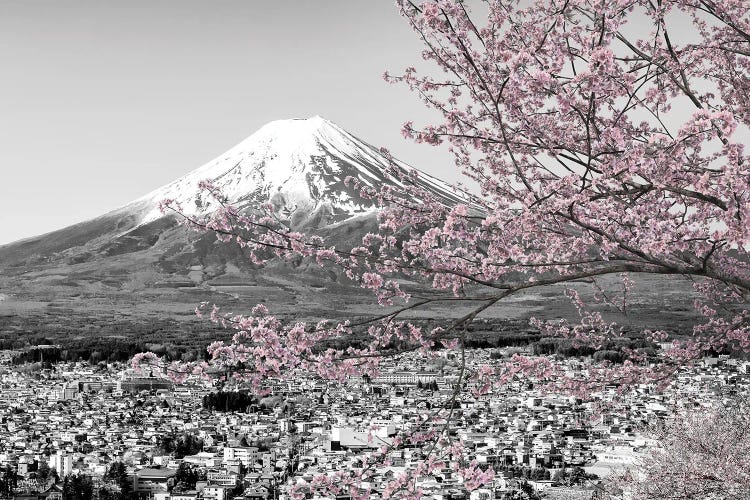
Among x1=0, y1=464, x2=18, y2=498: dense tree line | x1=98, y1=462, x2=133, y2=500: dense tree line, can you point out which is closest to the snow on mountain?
x1=0, y1=464, x2=18, y2=498: dense tree line

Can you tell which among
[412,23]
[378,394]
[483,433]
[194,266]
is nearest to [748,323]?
[412,23]

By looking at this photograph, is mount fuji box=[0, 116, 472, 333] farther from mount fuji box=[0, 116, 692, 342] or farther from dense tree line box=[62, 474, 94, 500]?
dense tree line box=[62, 474, 94, 500]

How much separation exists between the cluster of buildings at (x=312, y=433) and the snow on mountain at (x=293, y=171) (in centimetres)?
6401

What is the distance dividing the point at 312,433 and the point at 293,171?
9590 centimetres

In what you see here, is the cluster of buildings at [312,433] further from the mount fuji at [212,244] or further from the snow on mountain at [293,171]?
the snow on mountain at [293,171]

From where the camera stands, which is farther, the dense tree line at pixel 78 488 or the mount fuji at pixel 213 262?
the mount fuji at pixel 213 262

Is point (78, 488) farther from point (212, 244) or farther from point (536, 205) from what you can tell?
point (212, 244)

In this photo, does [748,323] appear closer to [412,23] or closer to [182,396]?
[412,23]

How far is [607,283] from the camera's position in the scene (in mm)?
82188

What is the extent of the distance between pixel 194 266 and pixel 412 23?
95.0 meters

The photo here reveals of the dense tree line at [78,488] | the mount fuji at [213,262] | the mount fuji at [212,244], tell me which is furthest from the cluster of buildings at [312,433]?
the mount fuji at [212,244]

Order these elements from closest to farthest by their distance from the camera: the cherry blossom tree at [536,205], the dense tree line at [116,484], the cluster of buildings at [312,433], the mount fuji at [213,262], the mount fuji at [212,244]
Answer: the cherry blossom tree at [536,205] → the cluster of buildings at [312,433] → the dense tree line at [116,484] → the mount fuji at [213,262] → the mount fuji at [212,244]

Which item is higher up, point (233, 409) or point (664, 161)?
point (664, 161)

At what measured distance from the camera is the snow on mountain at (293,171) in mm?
112188
